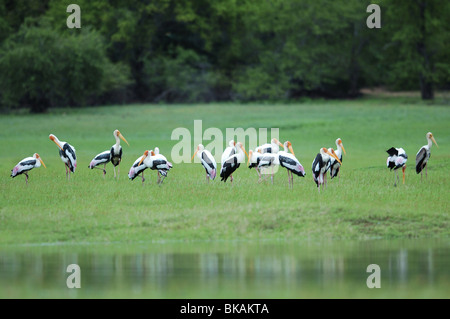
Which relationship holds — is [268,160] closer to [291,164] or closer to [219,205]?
[291,164]

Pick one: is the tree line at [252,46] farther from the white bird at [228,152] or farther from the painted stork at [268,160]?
the painted stork at [268,160]

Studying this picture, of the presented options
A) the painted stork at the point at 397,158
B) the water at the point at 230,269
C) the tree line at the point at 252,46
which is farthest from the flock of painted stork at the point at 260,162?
the tree line at the point at 252,46

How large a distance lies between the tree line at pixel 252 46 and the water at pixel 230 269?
1587 inches

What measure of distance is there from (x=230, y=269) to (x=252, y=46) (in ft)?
172

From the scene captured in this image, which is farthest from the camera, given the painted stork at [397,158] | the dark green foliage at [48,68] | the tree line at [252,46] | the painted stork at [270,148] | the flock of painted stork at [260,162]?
the tree line at [252,46]

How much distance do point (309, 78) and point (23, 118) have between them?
23.2 m

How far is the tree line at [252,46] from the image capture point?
55031 mm

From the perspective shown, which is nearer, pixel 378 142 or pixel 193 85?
pixel 378 142

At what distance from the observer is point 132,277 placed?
36.6 ft

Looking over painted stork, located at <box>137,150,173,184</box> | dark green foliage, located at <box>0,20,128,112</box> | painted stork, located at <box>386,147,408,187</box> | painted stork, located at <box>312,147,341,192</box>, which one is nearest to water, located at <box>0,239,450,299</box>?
painted stork, located at <box>312,147,341,192</box>

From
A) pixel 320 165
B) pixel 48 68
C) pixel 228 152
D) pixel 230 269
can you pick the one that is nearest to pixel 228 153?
pixel 228 152

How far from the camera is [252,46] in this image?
63.1 meters

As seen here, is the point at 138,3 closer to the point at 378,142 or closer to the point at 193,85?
the point at 193,85
